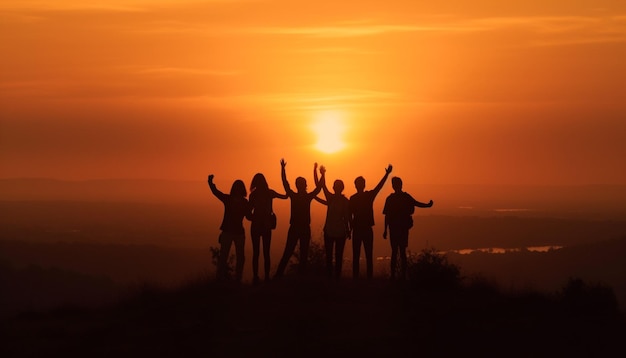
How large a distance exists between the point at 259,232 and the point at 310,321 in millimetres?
4199

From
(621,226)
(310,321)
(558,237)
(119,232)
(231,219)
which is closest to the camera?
(310,321)

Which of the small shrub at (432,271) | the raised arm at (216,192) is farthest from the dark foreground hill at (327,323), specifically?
the raised arm at (216,192)

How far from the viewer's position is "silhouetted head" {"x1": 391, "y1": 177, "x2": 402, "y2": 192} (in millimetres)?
28781

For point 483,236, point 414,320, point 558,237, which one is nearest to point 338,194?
point 414,320

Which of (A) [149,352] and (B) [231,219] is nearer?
(A) [149,352]

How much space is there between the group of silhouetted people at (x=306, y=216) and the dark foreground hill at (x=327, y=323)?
2.86 ft

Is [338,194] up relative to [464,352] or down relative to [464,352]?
up

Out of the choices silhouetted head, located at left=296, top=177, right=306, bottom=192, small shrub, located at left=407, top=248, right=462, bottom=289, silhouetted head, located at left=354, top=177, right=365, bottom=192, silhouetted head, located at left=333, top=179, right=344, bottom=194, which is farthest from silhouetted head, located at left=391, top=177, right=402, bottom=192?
silhouetted head, located at left=296, top=177, right=306, bottom=192

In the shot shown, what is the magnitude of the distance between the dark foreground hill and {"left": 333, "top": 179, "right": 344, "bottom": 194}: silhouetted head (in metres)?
2.16

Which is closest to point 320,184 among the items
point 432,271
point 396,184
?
point 396,184

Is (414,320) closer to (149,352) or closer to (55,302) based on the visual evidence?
(149,352)

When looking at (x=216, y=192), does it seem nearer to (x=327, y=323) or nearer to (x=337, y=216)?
(x=337, y=216)

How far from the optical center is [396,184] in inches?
1134

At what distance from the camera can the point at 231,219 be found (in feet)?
92.0
